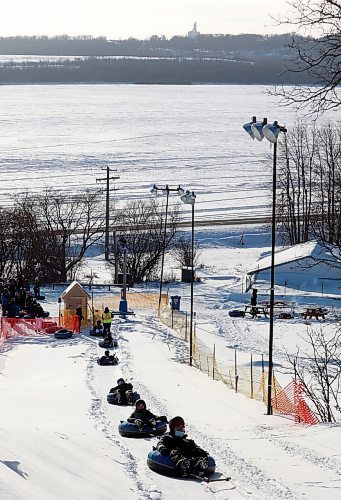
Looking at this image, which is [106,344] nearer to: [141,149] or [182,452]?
[182,452]

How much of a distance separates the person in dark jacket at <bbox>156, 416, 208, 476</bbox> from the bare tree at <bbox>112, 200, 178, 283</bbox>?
Answer: 116 ft

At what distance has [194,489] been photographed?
13578mm

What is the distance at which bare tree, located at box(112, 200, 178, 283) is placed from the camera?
58188 millimetres

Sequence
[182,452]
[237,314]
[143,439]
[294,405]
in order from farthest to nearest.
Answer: [237,314], [294,405], [143,439], [182,452]

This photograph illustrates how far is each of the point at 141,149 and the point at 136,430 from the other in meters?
98.6

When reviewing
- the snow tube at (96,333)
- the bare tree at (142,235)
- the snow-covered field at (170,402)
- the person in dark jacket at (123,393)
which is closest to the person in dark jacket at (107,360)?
the snow-covered field at (170,402)

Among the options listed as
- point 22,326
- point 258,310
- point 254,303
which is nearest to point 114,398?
point 22,326

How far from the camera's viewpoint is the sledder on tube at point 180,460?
14.2 m

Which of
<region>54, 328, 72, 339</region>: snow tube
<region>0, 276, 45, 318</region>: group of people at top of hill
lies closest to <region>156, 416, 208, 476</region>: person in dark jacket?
<region>54, 328, 72, 339</region>: snow tube

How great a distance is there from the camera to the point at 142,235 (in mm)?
60969

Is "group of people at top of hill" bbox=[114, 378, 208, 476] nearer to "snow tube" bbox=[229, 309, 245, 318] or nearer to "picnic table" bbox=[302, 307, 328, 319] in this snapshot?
"picnic table" bbox=[302, 307, 328, 319]

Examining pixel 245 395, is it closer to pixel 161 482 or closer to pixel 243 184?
pixel 161 482

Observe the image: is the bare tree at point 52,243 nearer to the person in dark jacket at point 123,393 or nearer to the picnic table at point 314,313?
the picnic table at point 314,313

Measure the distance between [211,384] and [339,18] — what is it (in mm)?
15836
